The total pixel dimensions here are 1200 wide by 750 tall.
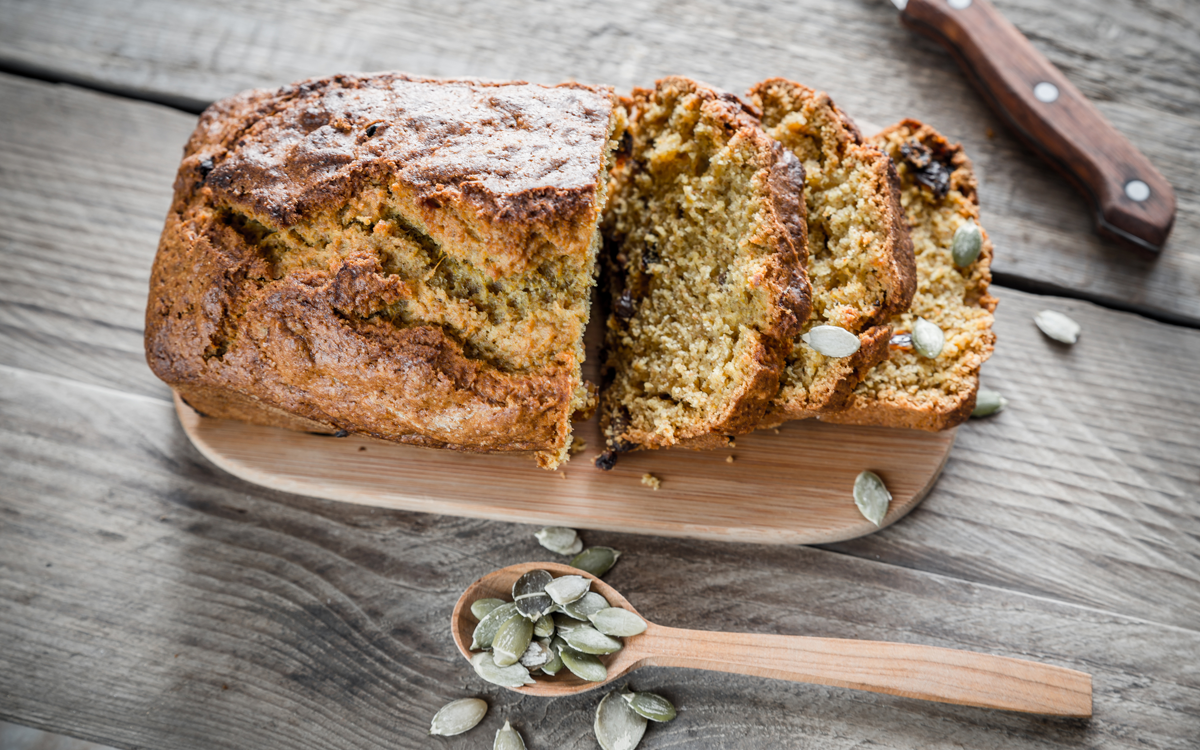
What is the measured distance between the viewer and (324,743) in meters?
2.45

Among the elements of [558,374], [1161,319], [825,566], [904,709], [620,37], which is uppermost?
[620,37]

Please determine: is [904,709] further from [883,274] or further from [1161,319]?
[1161,319]

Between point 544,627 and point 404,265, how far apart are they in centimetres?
127

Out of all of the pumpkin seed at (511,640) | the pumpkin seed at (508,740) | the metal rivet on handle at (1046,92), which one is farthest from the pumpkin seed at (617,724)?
the metal rivet on handle at (1046,92)

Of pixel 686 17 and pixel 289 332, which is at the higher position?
pixel 686 17

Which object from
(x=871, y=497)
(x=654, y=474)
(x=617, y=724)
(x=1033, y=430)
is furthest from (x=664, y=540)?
(x=1033, y=430)

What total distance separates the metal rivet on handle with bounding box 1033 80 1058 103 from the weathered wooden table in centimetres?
21

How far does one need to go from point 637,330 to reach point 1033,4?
2.46 m

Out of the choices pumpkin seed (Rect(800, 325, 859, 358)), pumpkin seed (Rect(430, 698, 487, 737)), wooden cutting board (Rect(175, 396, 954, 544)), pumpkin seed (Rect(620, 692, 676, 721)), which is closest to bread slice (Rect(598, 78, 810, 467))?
pumpkin seed (Rect(800, 325, 859, 358))

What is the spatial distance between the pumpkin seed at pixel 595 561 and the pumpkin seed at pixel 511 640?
27 centimetres

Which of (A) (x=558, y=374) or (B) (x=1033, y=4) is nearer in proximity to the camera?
(A) (x=558, y=374)

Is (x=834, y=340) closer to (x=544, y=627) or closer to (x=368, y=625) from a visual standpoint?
(x=544, y=627)

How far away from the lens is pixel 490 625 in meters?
2.37

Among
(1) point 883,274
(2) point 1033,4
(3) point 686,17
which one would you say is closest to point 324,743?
(1) point 883,274
